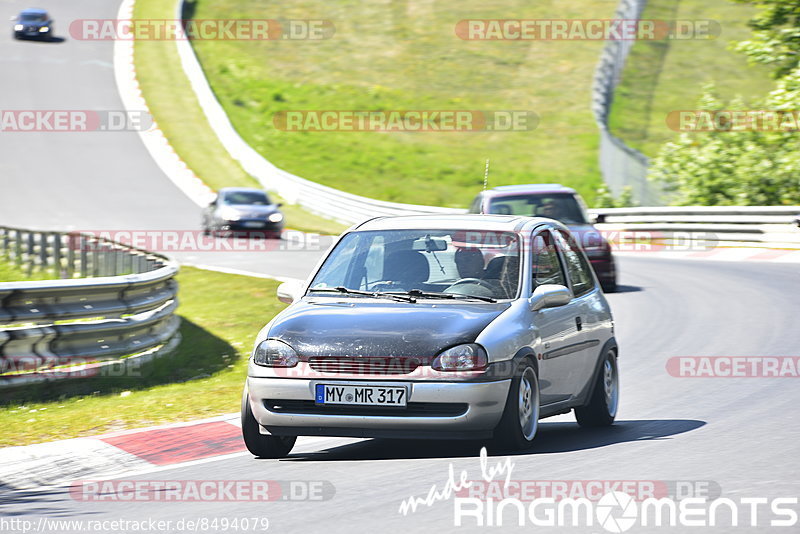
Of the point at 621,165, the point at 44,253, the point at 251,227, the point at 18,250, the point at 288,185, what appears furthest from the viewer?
the point at 288,185

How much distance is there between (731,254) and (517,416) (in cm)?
1995

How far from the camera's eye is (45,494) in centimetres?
738

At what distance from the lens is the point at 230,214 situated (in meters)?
32.3

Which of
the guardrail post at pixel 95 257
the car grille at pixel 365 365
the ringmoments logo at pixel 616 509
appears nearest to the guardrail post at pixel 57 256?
the guardrail post at pixel 95 257

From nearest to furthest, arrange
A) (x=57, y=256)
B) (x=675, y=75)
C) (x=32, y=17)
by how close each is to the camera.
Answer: (x=57, y=256), (x=675, y=75), (x=32, y=17)

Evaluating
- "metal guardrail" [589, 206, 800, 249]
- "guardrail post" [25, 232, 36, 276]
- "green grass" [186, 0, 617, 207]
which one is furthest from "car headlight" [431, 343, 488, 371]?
"green grass" [186, 0, 617, 207]

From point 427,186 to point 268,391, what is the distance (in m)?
38.8

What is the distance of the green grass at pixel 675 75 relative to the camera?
169 ft

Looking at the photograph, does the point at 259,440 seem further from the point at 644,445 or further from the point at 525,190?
the point at 525,190

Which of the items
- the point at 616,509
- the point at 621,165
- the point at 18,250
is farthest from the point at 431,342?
the point at 621,165

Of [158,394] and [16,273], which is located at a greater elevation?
[158,394]

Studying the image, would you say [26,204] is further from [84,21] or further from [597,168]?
[84,21]

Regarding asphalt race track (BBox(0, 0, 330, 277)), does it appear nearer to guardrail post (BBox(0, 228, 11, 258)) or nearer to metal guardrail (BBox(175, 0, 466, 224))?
metal guardrail (BBox(175, 0, 466, 224))

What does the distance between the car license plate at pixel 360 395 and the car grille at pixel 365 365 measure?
9 centimetres
